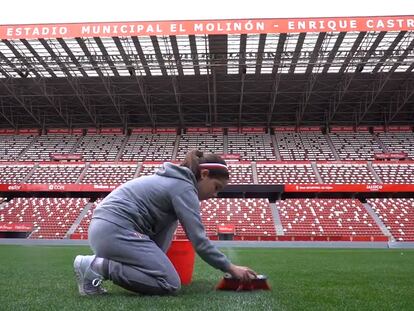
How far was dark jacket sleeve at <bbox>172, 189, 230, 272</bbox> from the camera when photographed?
320 cm

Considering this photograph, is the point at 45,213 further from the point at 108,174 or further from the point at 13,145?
the point at 13,145

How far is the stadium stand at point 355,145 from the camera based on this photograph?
38.2 m

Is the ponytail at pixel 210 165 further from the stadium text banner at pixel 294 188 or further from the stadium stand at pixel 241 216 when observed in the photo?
the stadium text banner at pixel 294 188

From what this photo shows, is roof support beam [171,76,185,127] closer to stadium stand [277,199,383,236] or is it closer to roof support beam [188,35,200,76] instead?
roof support beam [188,35,200,76]

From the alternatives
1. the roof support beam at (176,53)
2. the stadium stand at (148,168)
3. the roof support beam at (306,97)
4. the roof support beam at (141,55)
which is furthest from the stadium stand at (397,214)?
the roof support beam at (141,55)

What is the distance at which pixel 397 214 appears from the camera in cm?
3053

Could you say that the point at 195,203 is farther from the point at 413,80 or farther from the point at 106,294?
the point at 413,80

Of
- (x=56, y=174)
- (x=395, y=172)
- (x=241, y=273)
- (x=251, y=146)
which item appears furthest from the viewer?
(x=251, y=146)

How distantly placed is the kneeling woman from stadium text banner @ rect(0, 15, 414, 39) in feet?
75.9

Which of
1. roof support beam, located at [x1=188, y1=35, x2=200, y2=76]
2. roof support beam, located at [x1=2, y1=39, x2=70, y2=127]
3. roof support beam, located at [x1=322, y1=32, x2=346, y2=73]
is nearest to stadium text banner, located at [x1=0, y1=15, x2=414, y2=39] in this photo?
roof support beam, located at [x1=188, y1=35, x2=200, y2=76]

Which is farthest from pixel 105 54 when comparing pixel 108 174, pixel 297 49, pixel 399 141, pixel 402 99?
pixel 399 141

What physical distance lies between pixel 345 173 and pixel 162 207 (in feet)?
110

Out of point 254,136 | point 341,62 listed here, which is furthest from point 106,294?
point 254,136

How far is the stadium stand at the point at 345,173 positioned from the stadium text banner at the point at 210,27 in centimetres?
1276
